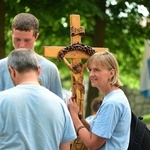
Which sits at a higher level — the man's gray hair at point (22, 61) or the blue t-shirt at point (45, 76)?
the man's gray hair at point (22, 61)

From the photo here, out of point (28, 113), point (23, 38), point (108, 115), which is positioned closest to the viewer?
point (28, 113)

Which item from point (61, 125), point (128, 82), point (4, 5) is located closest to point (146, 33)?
point (4, 5)

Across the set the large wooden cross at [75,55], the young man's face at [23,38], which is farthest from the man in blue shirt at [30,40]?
the large wooden cross at [75,55]

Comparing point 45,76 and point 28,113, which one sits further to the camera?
point 45,76

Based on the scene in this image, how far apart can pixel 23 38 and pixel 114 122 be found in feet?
3.54

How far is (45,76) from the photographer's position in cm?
521

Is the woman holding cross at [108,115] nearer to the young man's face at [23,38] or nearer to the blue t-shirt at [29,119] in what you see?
the young man's face at [23,38]

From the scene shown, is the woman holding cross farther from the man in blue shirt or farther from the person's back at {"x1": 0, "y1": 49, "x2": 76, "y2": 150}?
the person's back at {"x1": 0, "y1": 49, "x2": 76, "y2": 150}

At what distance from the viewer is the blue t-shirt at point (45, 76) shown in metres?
5.12

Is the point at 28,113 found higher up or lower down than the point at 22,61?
lower down

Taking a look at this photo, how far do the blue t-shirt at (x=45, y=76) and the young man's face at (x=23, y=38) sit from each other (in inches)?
6.6

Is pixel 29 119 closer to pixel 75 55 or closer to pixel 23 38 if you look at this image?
pixel 23 38

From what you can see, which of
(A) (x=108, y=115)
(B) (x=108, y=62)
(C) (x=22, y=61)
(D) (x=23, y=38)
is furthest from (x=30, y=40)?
(C) (x=22, y=61)

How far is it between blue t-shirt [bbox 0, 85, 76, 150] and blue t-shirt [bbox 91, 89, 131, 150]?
26.3 inches
